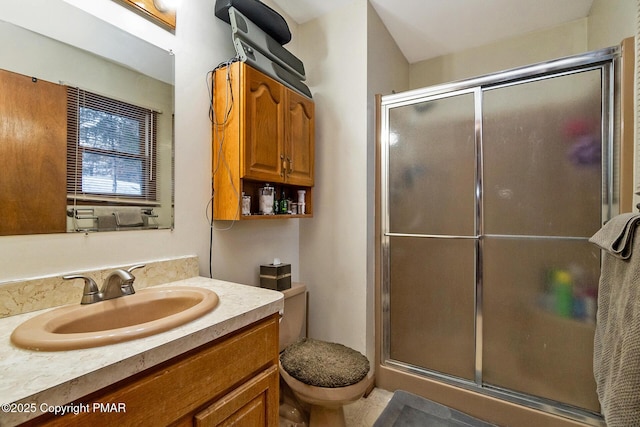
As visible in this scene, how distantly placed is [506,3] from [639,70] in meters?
1.00

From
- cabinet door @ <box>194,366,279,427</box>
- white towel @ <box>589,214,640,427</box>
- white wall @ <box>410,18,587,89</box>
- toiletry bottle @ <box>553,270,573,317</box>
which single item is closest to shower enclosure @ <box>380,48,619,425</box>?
toiletry bottle @ <box>553,270,573,317</box>

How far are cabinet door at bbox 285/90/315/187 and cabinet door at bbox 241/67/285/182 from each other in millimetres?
74

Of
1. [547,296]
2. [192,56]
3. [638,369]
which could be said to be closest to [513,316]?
[547,296]

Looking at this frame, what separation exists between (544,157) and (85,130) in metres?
2.14

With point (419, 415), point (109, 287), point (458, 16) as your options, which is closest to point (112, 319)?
point (109, 287)

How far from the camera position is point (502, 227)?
64.0 inches

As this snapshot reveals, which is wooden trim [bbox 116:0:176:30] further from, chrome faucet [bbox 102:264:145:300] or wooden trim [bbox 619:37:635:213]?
wooden trim [bbox 619:37:635:213]

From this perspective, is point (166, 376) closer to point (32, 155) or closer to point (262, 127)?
point (32, 155)

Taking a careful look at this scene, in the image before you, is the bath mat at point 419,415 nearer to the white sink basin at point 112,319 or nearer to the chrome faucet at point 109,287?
the white sink basin at point 112,319

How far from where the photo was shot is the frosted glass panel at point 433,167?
5.64ft

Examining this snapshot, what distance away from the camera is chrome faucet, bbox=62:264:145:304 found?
95cm

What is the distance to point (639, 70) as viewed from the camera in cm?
126

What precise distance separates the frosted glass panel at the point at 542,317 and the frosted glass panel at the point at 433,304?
0.11 metres

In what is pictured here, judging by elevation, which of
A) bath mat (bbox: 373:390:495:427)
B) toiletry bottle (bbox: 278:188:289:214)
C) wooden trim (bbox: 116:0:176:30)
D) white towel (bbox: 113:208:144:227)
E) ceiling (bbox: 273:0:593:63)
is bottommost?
bath mat (bbox: 373:390:495:427)
